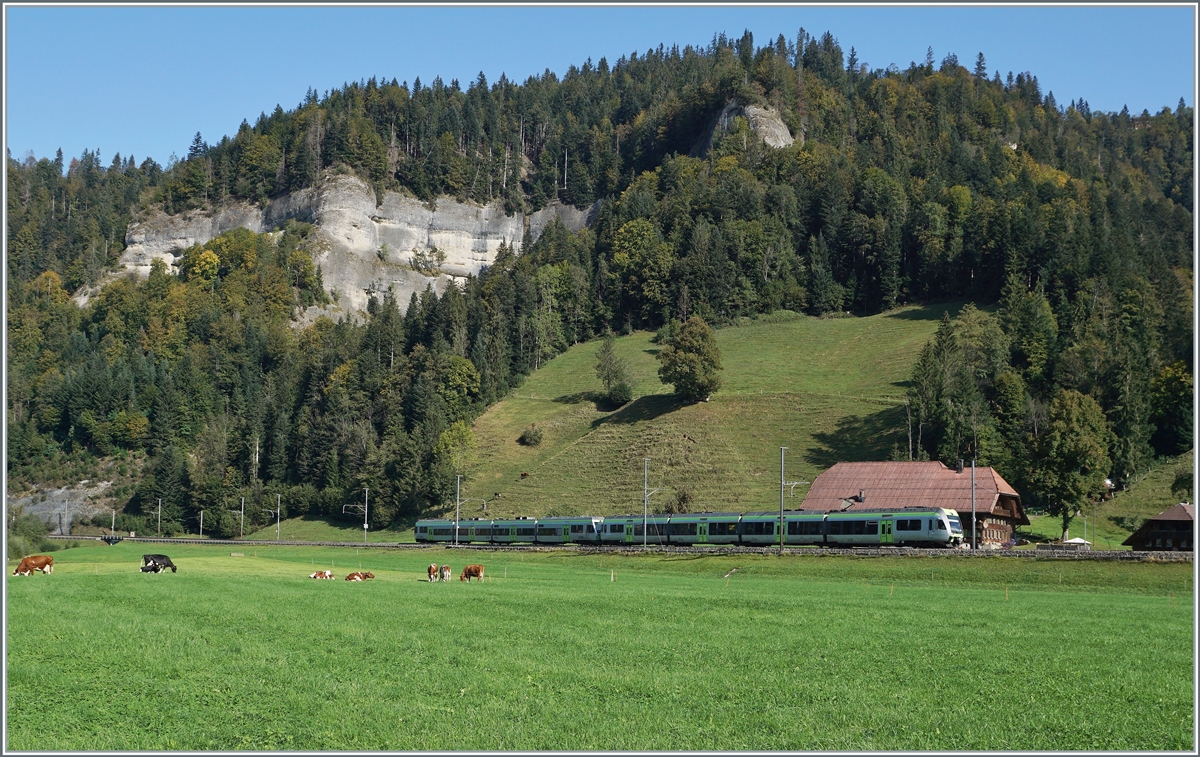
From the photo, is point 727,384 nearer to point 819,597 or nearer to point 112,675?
point 819,597

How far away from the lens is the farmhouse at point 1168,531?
60219mm

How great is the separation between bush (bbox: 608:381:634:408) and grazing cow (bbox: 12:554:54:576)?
3463 inches

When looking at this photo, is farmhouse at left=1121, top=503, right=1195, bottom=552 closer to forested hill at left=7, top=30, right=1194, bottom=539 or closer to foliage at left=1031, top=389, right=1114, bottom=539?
foliage at left=1031, top=389, right=1114, bottom=539

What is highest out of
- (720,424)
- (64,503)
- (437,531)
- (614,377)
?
(614,377)

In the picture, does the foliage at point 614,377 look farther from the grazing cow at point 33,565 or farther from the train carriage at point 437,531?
the grazing cow at point 33,565

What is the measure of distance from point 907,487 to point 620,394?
49.7 meters

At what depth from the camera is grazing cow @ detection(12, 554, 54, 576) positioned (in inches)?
1478

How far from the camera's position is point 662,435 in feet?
357

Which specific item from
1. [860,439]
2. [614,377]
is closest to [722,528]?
[860,439]

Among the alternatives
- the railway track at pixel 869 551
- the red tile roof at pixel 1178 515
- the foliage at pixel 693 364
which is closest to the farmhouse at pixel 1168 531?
the red tile roof at pixel 1178 515

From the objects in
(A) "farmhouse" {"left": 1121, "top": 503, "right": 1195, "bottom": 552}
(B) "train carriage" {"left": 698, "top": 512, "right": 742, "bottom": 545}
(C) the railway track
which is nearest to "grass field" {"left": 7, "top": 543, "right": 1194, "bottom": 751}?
(C) the railway track

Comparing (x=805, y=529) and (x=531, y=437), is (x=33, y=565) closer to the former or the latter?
(x=805, y=529)

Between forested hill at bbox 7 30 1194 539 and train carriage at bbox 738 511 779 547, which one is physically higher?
forested hill at bbox 7 30 1194 539

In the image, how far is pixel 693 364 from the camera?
116125mm
